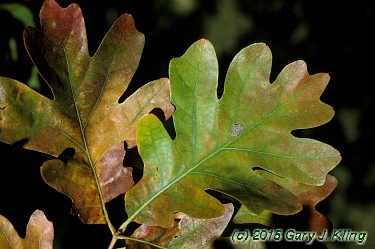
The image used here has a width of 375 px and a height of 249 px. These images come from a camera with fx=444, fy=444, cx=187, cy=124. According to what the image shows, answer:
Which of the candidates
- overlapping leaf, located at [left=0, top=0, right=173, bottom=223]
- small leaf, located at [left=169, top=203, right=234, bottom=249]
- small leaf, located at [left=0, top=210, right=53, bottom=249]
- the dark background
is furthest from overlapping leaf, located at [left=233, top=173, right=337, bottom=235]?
the dark background

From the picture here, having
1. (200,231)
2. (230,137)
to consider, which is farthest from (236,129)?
(200,231)

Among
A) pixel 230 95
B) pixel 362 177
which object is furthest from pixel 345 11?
pixel 230 95

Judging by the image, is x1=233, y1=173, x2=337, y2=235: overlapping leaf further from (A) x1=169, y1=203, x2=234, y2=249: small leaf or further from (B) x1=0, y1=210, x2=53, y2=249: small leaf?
(B) x1=0, y1=210, x2=53, y2=249: small leaf

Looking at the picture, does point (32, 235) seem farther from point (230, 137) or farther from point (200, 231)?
point (230, 137)

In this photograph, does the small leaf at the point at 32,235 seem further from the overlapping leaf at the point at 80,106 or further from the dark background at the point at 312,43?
the dark background at the point at 312,43

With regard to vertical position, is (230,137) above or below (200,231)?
above
